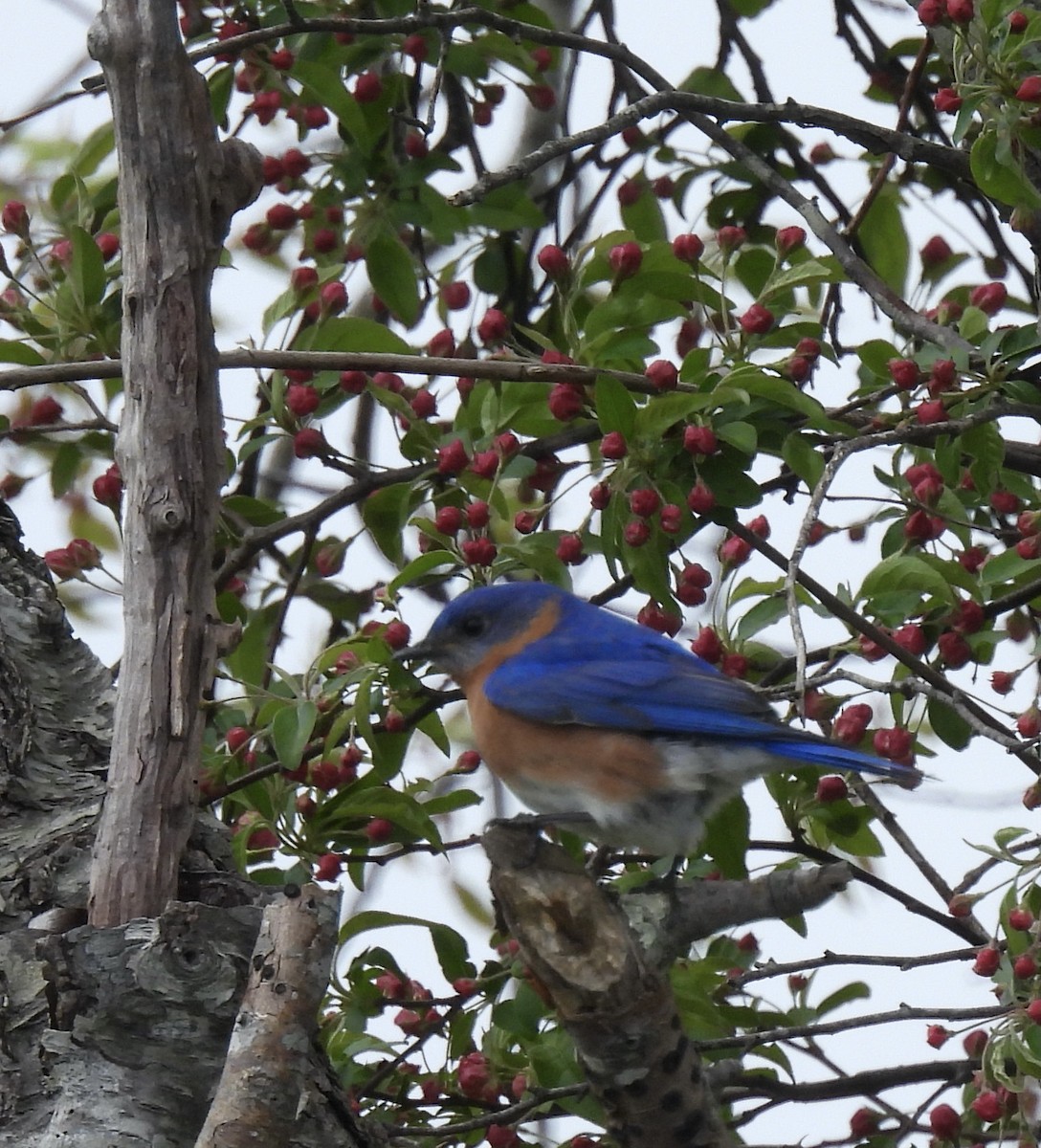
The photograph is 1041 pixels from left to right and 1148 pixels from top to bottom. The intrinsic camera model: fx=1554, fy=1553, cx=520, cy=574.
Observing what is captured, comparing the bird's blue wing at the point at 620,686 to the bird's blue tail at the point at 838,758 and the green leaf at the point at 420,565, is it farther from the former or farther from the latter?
the green leaf at the point at 420,565

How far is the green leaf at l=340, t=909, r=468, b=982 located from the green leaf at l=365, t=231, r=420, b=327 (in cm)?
162

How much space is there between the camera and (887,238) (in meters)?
4.36

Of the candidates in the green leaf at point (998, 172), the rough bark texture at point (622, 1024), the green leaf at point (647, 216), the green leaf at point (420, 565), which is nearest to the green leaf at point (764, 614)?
the green leaf at point (420, 565)

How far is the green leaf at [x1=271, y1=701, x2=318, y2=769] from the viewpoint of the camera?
3.08 meters

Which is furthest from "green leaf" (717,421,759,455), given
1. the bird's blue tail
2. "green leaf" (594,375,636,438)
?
the bird's blue tail

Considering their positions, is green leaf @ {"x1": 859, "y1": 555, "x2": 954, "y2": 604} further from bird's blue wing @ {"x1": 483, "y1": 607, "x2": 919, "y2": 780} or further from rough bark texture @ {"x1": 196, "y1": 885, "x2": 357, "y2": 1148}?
rough bark texture @ {"x1": 196, "y1": 885, "x2": 357, "y2": 1148}

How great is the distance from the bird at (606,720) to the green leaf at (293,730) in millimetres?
454

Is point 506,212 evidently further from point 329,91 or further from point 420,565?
point 420,565

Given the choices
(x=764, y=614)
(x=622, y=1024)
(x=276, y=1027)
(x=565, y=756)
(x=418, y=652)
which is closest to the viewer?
(x=622, y=1024)

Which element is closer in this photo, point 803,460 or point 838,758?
point 838,758

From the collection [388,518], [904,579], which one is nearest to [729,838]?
[904,579]

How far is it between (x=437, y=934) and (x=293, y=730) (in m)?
0.86

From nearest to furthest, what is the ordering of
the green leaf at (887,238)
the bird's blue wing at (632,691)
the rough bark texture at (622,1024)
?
the rough bark texture at (622,1024) → the bird's blue wing at (632,691) → the green leaf at (887,238)

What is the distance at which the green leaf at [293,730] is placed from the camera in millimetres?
3079
